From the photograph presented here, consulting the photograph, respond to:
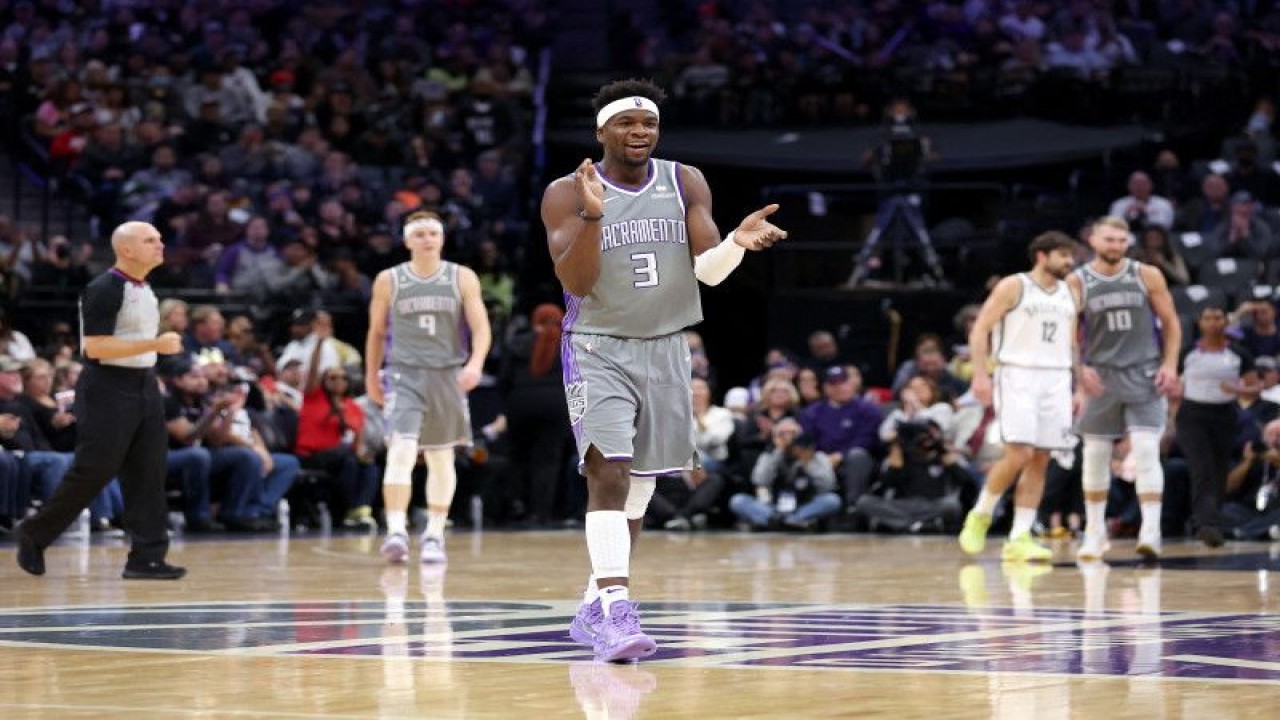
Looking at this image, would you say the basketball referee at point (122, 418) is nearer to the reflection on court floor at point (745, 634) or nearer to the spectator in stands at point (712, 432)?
the reflection on court floor at point (745, 634)

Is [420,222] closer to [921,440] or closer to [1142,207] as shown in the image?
[921,440]

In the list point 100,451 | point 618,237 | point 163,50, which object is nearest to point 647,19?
point 163,50

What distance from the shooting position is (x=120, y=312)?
35.6ft

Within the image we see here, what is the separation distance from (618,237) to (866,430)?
34.2ft

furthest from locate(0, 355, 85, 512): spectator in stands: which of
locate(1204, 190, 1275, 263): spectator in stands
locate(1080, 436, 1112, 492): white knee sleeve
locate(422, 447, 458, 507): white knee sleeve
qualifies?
locate(1204, 190, 1275, 263): spectator in stands

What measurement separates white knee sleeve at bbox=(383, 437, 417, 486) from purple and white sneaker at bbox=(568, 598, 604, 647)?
5578mm

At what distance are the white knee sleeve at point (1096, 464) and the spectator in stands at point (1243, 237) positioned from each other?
6.77m

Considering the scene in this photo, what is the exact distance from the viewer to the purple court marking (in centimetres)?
672

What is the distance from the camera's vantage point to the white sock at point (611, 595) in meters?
7.03

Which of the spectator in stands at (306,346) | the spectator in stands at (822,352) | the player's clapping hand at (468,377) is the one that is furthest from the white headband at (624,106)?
the spectator in stands at (822,352)

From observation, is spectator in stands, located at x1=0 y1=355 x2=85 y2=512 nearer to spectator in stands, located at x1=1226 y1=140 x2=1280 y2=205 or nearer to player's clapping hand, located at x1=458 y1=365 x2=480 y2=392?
player's clapping hand, located at x1=458 y1=365 x2=480 y2=392

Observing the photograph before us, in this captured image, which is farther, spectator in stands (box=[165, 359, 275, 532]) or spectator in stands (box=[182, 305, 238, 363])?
spectator in stands (box=[182, 305, 238, 363])

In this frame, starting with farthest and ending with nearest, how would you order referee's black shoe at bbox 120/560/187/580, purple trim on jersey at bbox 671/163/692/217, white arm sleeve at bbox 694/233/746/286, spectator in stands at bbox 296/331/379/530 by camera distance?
spectator in stands at bbox 296/331/379/530 → referee's black shoe at bbox 120/560/187/580 → purple trim on jersey at bbox 671/163/692/217 → white arm sleeve at bbox 694/233/746/286

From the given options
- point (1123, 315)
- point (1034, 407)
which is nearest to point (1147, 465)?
point (1034, 407)
